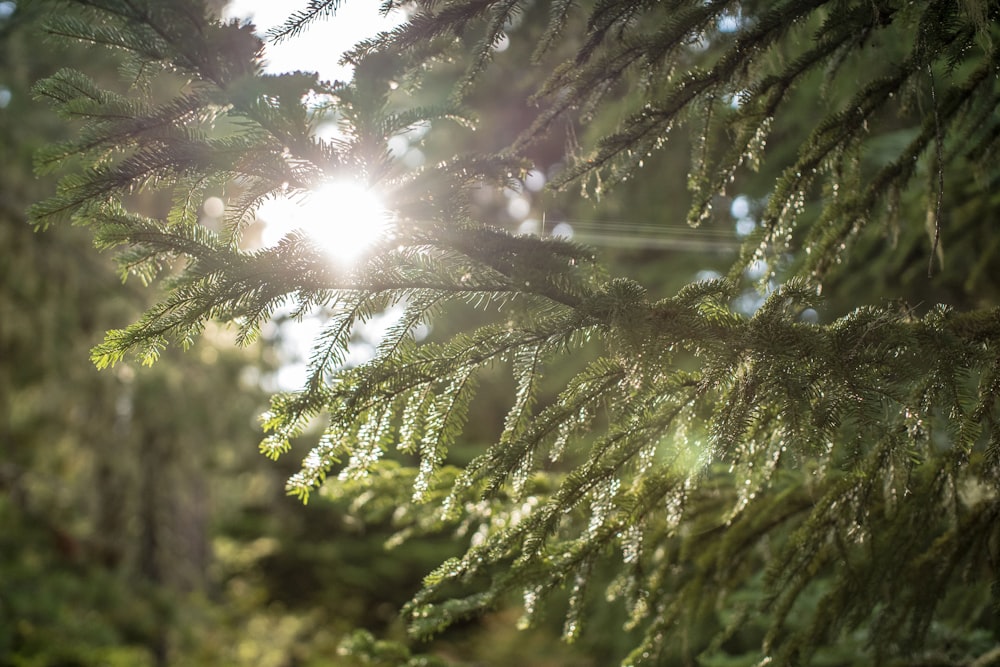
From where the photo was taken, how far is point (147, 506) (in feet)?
22.3

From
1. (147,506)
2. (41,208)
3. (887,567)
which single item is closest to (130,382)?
(147,506)

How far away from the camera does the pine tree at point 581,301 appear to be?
4.02ft

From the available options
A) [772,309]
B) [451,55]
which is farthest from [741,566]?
[451,55]

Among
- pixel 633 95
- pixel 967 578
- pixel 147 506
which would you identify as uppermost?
pixel 147 506

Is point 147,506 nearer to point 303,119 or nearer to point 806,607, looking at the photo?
point 806,607

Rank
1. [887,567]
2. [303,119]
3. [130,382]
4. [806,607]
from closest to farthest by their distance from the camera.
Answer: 1. [303,119]
2. [887,567]
3. [806,607]
4. [130,382]

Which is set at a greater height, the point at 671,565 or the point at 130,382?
the point at 130,382

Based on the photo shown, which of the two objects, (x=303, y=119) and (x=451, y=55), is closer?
(x=303, y=119)

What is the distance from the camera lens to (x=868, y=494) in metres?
1.38

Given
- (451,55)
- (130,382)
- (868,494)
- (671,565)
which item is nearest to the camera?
(868,494)

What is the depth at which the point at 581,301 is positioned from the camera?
127 centimetres

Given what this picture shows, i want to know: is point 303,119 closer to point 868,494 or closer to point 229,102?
point 229,102

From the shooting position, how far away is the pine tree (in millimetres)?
1226

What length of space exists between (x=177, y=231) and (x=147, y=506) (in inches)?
258
